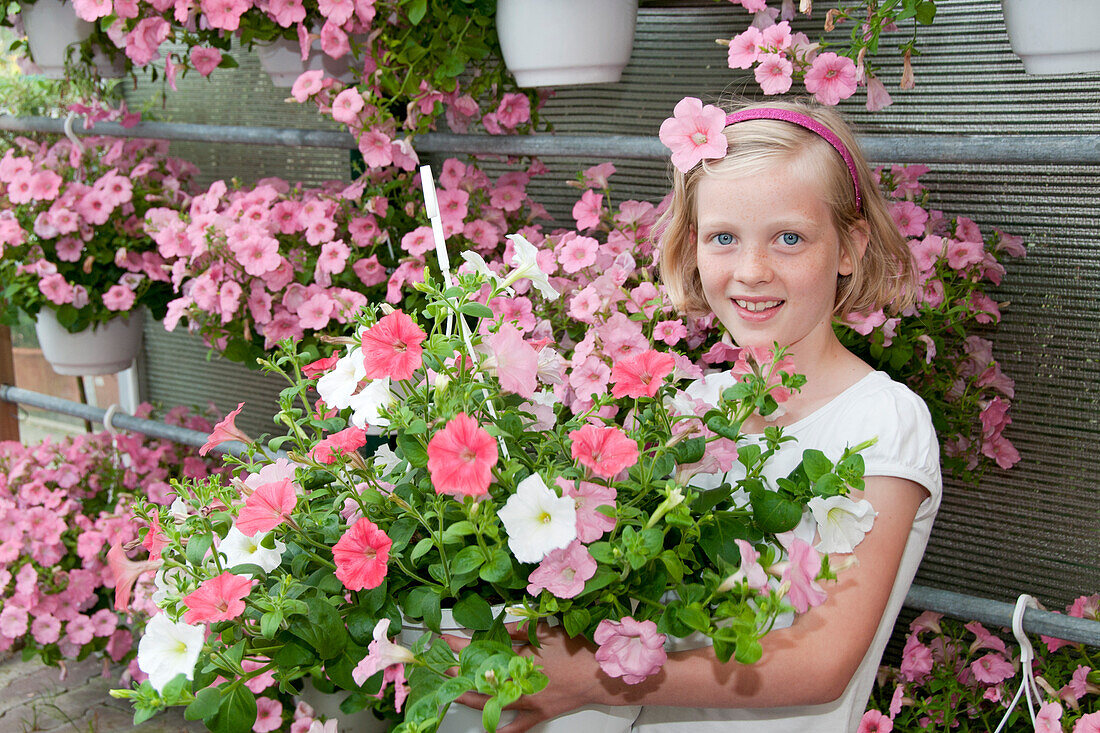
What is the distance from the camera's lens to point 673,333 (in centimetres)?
116

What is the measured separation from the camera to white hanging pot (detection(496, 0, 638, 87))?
4.18 feet

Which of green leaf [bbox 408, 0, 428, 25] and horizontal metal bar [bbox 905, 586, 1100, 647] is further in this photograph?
green leaf [bbox 408, 0, 428, 25]

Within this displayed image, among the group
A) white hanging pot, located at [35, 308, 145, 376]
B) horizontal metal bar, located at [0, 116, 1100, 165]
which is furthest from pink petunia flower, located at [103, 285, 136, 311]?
horizontal metal bar, located at [0, 116, 1100, 165]

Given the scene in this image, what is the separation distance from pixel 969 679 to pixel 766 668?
713 mm

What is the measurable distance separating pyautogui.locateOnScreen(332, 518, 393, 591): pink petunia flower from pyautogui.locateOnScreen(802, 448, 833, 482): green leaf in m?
0.31

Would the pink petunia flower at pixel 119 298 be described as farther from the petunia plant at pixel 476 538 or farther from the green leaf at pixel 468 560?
the green leaf at pixel 468 560

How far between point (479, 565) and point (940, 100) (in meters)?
1.11

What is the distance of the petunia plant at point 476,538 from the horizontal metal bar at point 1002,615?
46 centimetres

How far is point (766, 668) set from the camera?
0.80 meters

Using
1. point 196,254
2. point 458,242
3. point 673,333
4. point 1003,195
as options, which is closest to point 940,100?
point 1003,195

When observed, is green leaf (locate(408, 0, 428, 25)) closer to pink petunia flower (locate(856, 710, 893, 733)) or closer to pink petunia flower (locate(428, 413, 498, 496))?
pink petunia flower (locate(428, 413, 498, 496))

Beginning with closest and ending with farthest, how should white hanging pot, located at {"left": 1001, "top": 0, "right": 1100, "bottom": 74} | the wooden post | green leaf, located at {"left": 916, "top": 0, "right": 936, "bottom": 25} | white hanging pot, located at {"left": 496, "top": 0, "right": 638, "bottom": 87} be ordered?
1. white hanging pot, located at {"left": 1001, "top": 0, "right": 1100, "bottom": 74}
2. green leaf, located at {"left": 916, "top": 0, "right": 936, "bottom": 25}
3. white hanging pot, located at {"left": 496, "top": 0, "right": 638, "bottom": 87}
4. the wooden post

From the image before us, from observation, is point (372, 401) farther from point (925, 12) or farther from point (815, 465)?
point (925, 12)

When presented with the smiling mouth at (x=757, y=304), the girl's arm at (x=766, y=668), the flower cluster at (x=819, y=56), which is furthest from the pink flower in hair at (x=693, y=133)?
the girl's arm at (x=766, y=668)
